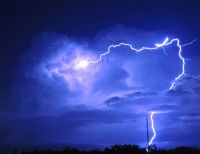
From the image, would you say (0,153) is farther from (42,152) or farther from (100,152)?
(100,152)

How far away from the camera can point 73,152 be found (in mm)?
55094

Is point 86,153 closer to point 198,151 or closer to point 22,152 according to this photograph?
point 22,152

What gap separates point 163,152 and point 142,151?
2.22 m

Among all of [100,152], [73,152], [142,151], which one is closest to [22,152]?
[73,152]

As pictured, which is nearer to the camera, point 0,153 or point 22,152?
point 0,153

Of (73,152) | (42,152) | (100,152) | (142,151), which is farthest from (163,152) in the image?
(42,152)

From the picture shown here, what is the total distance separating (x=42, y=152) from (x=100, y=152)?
24.1ft

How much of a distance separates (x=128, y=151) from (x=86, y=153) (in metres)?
4.69

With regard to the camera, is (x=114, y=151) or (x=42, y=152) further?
(x=42, y=152)

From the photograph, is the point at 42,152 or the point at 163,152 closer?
the point at 163,152

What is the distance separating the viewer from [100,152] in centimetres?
5294

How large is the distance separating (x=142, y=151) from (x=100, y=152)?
14.6 ft

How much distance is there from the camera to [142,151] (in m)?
52.8

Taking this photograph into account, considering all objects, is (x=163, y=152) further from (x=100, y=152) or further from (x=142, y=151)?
(x=100, y=152)
